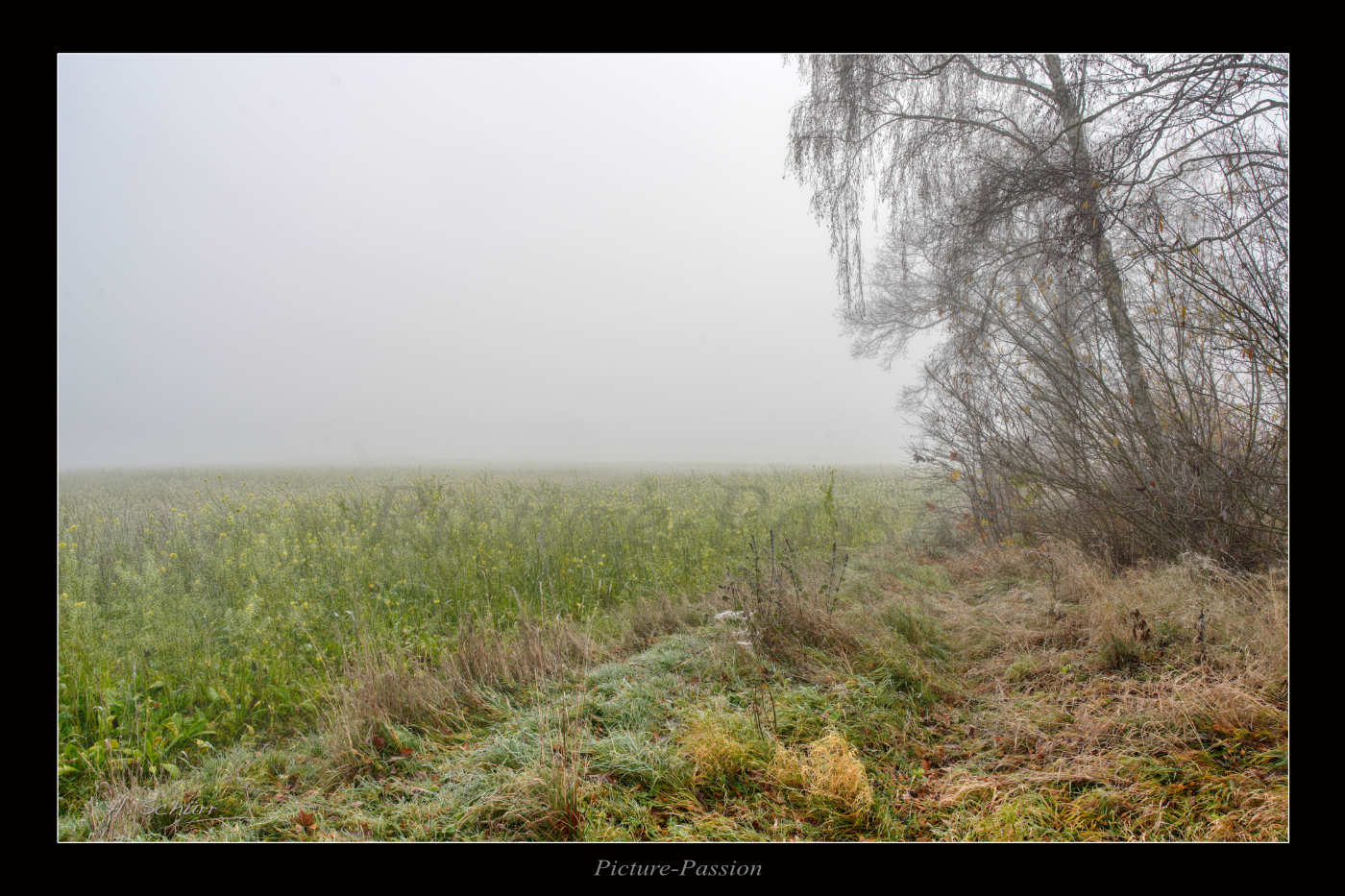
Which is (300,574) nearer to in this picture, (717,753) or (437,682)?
(437,682)

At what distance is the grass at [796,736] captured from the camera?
1.56m

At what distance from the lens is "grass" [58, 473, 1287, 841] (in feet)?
5.12

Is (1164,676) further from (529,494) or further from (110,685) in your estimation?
(529,494)

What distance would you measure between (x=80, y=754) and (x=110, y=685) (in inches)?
24.3

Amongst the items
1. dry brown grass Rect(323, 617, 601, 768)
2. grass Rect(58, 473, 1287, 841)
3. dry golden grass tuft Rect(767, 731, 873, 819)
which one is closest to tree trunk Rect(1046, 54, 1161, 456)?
grass Rect(58, 473, 1287, 841)

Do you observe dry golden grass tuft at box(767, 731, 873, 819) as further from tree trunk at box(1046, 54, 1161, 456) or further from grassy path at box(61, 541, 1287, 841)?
tree trunk at box(1046, 54, 1161, 456)

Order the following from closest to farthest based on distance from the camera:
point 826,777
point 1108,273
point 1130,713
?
point 826,777
point 1130,713
point 1108,273

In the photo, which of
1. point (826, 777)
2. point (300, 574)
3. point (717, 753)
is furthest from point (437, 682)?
point (300, 574)

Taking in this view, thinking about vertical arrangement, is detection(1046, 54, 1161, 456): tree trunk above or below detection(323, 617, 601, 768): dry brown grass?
above

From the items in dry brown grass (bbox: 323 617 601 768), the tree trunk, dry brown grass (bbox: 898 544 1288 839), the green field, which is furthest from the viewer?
the tree trunk

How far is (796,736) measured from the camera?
192 centimetres
